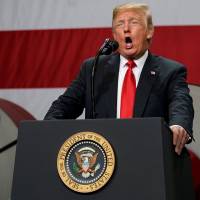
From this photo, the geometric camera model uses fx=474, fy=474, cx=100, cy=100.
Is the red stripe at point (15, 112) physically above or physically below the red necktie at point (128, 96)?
above

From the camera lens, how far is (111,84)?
1.52 metres

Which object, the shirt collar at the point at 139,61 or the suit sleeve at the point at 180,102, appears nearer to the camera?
the suit sleeve at the point at 180,102

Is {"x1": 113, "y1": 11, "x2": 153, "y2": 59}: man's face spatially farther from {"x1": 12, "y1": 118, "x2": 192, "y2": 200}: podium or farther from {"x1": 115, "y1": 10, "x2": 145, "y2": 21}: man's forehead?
{"x1": 12, "y1": 118, "x2": 192, "y2": 200}: podium

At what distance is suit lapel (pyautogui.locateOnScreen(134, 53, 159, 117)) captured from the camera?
1.45 m

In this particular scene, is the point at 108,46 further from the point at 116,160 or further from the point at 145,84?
the point at 116,160

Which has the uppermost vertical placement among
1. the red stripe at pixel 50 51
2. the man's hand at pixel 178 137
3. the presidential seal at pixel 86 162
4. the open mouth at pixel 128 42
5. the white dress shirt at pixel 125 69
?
the red stripe at pixel 50 51

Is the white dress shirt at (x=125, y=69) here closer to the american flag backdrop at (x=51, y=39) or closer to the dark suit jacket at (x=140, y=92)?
the dark suit jacket at (x=140, y=92)

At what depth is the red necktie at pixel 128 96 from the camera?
1474 mm

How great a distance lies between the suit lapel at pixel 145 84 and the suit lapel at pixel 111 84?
0.08 m

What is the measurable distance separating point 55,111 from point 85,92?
0.14 m

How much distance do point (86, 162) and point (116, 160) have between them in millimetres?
73

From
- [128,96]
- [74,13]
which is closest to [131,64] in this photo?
[128,96]

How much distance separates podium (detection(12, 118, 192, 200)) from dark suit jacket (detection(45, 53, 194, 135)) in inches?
10.1

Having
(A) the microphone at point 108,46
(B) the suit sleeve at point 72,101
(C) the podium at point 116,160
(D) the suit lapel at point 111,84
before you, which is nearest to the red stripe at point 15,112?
(B) the suit sleeve at point 72,101
